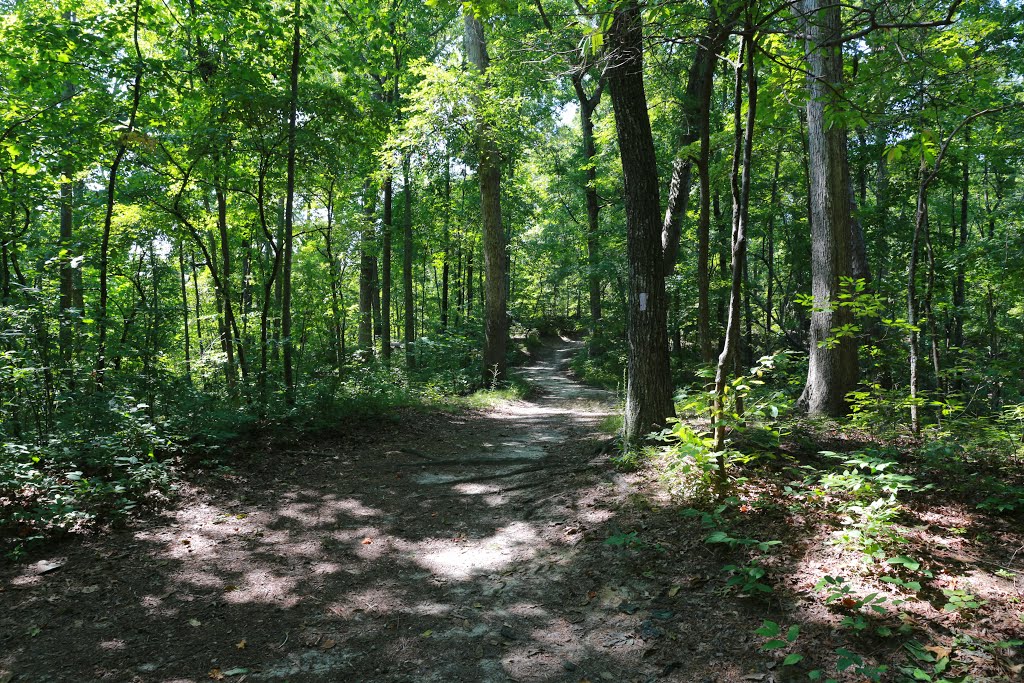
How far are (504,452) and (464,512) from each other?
2.28 m

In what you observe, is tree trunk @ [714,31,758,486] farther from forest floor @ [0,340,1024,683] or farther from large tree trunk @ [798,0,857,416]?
large tree trunk @ [798,0,857,416]

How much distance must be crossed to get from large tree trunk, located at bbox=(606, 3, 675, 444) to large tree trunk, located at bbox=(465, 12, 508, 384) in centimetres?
628

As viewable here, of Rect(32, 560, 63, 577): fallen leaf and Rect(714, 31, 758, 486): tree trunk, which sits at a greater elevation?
Rect(714, 31, 758, 486): tree trunk

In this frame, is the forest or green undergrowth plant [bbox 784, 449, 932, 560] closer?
the forest

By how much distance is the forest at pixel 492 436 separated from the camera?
300 centimetres

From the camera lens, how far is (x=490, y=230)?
42.0 ft

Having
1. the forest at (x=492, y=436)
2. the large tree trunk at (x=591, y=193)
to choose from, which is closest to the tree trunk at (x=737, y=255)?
the forest at (x=492, y=436)

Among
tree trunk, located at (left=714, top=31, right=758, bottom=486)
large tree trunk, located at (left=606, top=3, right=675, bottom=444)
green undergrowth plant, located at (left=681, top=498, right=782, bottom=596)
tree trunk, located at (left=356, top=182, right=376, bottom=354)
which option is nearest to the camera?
green undergrowth plant, located at (left=681, top=498, right=782, bottom=596)

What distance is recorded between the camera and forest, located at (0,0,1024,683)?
3.00 metres

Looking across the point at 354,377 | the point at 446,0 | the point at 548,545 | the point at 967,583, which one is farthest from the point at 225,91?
the point at 967,583

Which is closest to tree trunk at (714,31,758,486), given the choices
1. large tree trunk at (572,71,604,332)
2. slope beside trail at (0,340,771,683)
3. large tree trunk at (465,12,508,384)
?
slope beside trail at (0,340,771,683)

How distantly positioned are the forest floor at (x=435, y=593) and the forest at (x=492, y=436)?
24 mm

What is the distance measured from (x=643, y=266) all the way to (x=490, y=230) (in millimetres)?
7599

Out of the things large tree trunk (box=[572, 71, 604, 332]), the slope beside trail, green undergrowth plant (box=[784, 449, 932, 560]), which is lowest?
the slope beside trail
